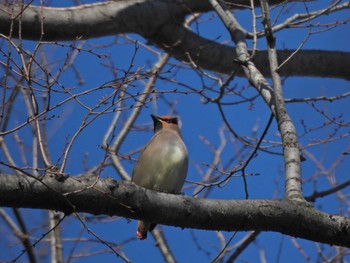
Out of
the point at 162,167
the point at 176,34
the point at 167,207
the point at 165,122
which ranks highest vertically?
the point at 176,34

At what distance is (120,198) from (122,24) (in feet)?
10.9

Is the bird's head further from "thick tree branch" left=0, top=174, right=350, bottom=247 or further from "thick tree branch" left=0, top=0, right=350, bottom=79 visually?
"thick tree branch" left=0, top=174, right=350, bottom=247

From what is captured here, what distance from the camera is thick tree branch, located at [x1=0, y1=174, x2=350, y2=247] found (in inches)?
105

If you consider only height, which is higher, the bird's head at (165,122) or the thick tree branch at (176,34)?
the thick tree branch at (176,34)

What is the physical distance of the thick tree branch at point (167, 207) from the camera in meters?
2.67

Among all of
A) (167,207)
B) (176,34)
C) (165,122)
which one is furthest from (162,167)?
(167,207)

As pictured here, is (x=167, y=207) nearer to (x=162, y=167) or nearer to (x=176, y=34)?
(x=162, y=167)

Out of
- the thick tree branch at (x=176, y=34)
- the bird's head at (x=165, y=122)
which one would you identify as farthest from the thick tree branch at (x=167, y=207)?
the thick tree branch at (x=176, y=34)

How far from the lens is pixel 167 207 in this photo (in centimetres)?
300

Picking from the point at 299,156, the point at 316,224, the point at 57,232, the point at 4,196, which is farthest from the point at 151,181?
the point at 4,196

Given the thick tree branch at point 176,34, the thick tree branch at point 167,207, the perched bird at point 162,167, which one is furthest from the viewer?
the thick tree branch at point 176,34

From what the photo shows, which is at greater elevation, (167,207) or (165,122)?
(165,122)

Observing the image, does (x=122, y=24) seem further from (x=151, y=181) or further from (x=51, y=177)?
(x=51, y=177)

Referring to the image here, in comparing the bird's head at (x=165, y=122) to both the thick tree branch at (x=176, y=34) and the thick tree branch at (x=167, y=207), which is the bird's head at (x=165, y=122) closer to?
the thick tree branch at (x=176, y=34)
